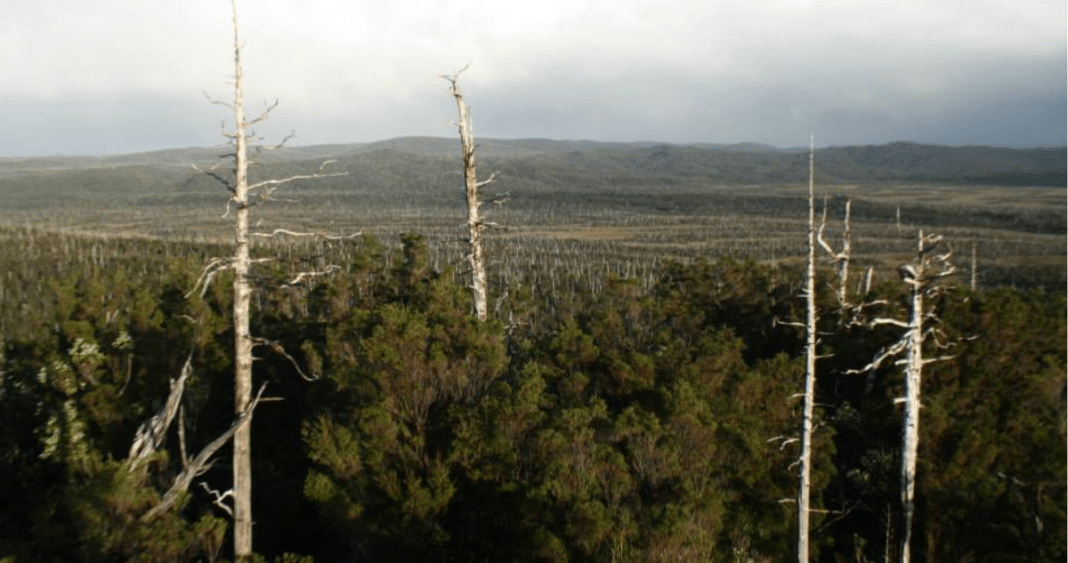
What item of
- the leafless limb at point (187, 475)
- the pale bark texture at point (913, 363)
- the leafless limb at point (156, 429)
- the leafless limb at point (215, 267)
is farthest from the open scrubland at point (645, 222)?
the leafless limb at point (187, 475)

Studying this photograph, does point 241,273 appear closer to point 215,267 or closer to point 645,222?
point 215,267

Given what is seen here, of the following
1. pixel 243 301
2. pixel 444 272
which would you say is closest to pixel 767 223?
pixel 444 272

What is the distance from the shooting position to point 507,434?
11.5 meters

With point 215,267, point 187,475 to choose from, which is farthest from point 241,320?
point 187,475

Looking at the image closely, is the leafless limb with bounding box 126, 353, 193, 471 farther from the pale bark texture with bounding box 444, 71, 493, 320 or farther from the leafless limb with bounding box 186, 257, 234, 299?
the pale bark texture with bounding box 444, 71, 493, 320

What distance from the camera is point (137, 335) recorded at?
16375 mm

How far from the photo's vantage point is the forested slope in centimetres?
965

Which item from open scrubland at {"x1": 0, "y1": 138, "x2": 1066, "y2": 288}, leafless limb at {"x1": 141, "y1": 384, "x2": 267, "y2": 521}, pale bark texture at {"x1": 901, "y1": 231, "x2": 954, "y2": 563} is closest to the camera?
leafless limb at {"x1": 141, "y1": 384, "x2": 267, "y2": 521}

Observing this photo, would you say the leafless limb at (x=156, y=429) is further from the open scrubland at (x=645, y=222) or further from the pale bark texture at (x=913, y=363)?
the open scrubland at (x=645, y=222)

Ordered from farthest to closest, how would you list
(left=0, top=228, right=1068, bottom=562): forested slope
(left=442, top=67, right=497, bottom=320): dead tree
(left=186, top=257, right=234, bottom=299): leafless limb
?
(left=442, top=67, right=497, bottom=320): dead tree < (left=0, top=228, right=1068, bottom=562): forested slope < (left=186, top=257, right=234, bottom=299): leafless limb

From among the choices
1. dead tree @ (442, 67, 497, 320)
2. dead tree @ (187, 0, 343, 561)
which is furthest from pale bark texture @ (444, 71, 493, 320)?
dead tree @ (187, 0, 343, 561)

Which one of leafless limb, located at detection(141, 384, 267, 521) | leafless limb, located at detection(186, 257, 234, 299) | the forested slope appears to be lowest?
the forested slope

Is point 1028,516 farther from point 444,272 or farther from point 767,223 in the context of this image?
point 767,223

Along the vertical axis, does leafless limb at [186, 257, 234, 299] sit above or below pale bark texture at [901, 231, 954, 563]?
above
